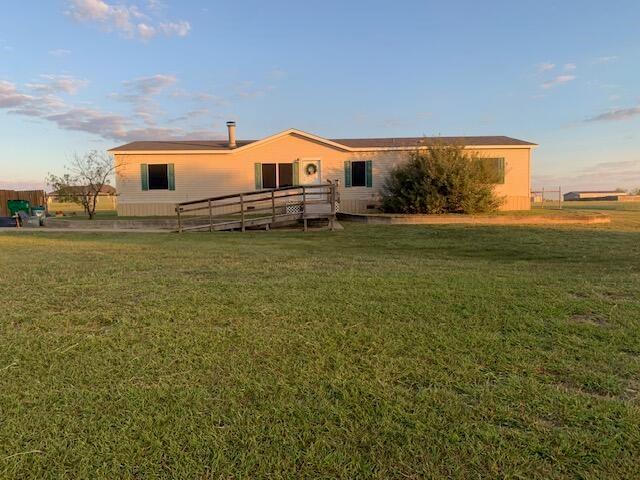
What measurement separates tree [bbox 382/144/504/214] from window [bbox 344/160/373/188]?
2.23m

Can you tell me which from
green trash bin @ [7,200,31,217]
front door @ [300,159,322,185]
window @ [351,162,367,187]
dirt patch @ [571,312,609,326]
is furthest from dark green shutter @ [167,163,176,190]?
dirt patch @ [571,312,609,326]

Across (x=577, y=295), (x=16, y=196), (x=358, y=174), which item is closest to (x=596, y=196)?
(x=358, y=174)

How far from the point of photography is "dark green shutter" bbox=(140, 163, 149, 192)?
62.2 feet

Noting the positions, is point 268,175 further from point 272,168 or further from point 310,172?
point 310,172

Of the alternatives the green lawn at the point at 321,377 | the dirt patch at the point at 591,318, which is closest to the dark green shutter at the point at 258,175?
the green lawn at the point at 321,377

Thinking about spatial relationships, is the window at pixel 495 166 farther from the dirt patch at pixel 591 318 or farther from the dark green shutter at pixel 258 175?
the dirt patch at pixel 591 318

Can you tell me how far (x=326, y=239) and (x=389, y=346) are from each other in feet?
25.6

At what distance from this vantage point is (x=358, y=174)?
1906 cm

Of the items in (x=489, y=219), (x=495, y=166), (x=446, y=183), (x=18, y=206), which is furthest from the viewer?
(x=495, y=166)

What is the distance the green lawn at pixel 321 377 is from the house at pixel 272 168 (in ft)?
46.7

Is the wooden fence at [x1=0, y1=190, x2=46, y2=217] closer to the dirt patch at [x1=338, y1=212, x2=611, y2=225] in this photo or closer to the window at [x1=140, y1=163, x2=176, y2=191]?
the window at [x1=140, y1=163, x2=176, y2=191]

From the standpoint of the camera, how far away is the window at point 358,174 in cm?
1894

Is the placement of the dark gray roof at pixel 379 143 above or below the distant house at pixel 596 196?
above

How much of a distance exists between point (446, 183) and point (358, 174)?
4.38 meters
